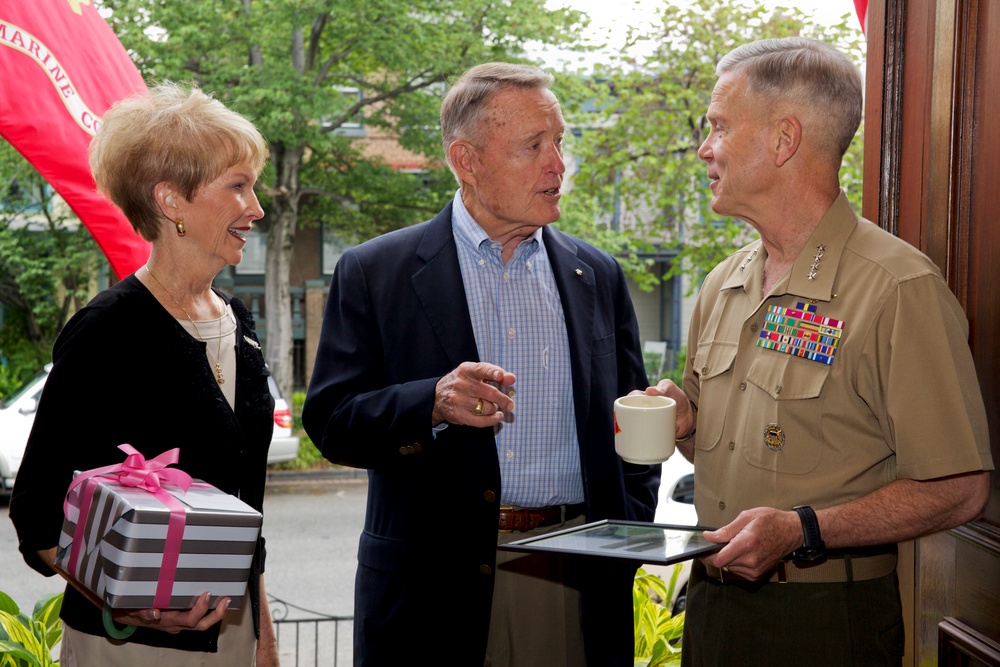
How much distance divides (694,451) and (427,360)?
702mm

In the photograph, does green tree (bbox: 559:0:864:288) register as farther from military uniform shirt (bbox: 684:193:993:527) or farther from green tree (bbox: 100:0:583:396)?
military uniform shirt (bbox: 684:193:993:527)

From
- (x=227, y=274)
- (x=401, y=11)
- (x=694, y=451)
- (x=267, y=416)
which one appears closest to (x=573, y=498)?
(x=694, y=451)

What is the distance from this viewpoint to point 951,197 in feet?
7.02

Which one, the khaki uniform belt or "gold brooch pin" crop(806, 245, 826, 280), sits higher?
Answer: "gold brooch pin" crop(806, 245, 826, 280)

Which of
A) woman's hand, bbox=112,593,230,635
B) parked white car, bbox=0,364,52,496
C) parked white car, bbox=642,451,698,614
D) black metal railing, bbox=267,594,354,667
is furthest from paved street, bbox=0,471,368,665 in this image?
woman's hand, bbox=112,593,230,635

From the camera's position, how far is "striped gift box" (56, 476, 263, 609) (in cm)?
164

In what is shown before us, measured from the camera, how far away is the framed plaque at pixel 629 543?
1.61 m

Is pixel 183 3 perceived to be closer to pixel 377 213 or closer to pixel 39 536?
pixel 377 213

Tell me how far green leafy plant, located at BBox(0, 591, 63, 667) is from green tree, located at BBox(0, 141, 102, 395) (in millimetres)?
11041

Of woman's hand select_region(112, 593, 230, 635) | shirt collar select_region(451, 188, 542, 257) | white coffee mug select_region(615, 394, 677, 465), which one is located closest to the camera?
woman's hand select_region(112, 593, 230, 635)

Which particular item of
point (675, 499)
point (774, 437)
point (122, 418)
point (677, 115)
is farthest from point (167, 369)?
point (677, 115)

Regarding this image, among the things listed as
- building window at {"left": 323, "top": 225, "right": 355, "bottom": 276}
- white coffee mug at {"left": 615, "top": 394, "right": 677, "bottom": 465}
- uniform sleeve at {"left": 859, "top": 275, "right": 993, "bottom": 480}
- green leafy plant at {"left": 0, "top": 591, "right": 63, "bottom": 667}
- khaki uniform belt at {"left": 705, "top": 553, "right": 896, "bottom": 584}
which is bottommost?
building window at {"left": 323, "top": 225, "right": 355, "bottom": 276}

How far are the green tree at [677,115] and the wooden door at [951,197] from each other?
8.06 metres

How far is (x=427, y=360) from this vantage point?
2488 millimetres
